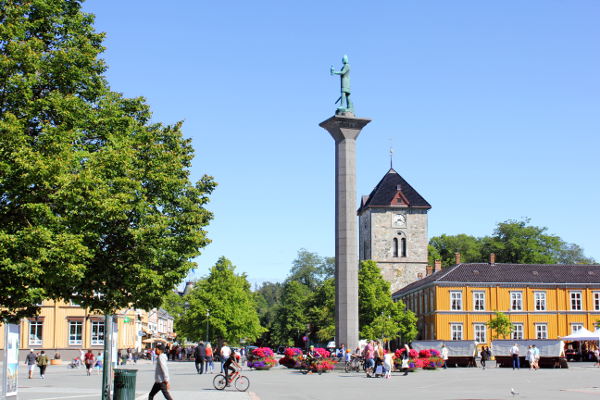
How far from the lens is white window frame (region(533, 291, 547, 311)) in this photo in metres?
83.8

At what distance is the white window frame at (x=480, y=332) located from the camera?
8350 centimetres

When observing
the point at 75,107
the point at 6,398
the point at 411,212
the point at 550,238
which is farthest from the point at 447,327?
the point at 6,398

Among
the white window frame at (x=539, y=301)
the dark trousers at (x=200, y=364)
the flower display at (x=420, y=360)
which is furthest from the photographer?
the white window frame at (x=539, y=301)

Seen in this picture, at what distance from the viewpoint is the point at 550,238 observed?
117 metres

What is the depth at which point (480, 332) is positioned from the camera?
275ft

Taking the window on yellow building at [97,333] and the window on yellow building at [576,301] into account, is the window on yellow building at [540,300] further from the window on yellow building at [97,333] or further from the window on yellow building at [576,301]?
the window on yellow building at [97,333]

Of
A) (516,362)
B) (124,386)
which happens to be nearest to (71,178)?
(124,386)

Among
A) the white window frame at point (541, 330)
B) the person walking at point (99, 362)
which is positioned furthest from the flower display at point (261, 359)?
the white window frame at point (541, 330)

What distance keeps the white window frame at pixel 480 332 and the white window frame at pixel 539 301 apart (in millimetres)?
5746

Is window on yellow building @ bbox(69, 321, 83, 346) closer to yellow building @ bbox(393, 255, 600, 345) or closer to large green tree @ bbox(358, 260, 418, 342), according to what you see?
large green tree @ bbox(358, 260, 418, 342)

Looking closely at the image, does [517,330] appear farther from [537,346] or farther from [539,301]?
[537,346]

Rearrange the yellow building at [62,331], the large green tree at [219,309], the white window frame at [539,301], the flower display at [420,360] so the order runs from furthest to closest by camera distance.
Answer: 1. the white window frame at [539,301]
2. the large green tree at [219,309]
3. the yellow building at [62,331]
4. the flower display at [420,360]

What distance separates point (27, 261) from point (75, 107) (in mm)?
4756

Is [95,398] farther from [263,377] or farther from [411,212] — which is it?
[411,212]
